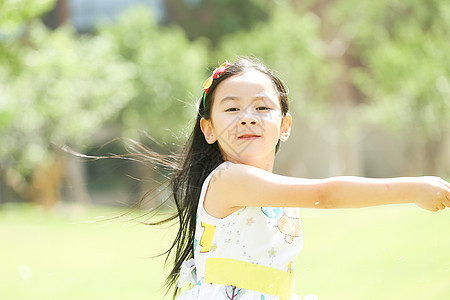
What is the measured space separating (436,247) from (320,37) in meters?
16.3

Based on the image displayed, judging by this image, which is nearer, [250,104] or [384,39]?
[250,104]

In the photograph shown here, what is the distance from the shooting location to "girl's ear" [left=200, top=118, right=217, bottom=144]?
211 centimetres

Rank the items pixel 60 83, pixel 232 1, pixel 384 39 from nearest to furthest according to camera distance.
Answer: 1. pixel 60 83
2. pixel 384 39
3. pixel 232 1

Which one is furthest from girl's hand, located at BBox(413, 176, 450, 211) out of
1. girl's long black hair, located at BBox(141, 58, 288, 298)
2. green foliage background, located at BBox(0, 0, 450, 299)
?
green foliage background, located at BBox(0, 0, 450, 299)

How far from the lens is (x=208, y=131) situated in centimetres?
214

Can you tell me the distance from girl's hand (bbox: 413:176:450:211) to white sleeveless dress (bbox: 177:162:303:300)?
1.50 ft

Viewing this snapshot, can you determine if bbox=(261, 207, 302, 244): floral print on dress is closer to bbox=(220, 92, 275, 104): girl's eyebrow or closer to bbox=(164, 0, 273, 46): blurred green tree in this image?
bbox=(220, 92, 275, 104): girl's eyebrow

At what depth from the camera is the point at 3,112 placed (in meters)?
9.02

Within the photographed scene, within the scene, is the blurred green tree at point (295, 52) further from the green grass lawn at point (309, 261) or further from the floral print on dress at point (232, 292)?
the floral print on dress at point (232, 292)

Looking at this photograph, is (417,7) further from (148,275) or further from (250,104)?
(250,104)

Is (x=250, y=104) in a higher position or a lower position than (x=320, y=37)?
lower

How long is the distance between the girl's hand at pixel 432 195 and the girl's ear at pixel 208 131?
2.28 feet

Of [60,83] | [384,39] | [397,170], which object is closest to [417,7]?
[384,39]

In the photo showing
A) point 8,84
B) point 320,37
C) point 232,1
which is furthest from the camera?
point 232,1
